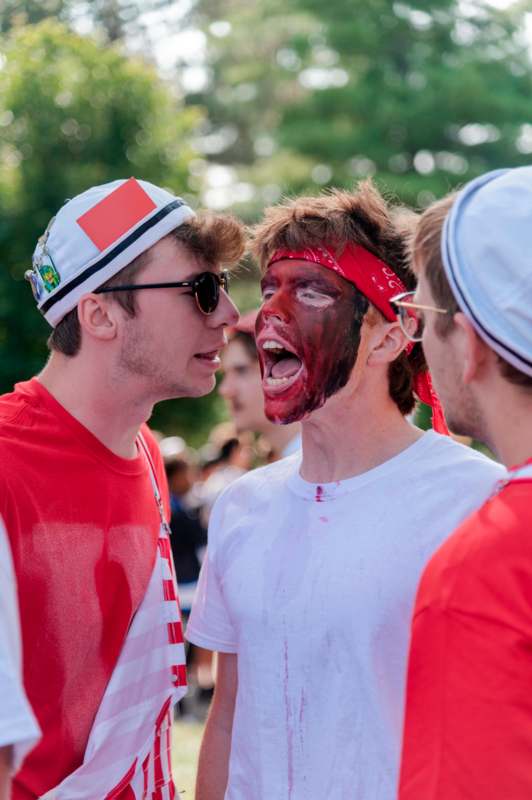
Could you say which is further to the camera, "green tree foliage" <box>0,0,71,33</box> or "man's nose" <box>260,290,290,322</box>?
"green tree foliage" <box>0,0,71,33</box>

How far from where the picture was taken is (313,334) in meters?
A: 2.73

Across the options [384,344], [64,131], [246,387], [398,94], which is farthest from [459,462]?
[398,94]

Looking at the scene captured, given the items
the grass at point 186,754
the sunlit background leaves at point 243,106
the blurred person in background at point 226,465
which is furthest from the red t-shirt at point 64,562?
the sunlit background leaves at point 243,106

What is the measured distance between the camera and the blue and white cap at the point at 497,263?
5.89 ft

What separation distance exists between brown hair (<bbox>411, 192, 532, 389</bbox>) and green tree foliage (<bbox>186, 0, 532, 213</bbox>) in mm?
22153

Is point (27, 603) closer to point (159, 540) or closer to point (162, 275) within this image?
point (159, 540)

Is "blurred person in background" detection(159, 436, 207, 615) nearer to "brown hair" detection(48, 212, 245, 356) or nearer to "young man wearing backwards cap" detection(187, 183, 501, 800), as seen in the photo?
"brown hair" detection(48, 212, 245, 356)

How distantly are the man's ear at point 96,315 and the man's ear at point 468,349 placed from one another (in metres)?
1.37

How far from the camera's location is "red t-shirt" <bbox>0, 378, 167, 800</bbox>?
2.61 m

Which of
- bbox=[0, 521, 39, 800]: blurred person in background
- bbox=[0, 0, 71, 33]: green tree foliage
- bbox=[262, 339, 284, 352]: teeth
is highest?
bbox=[0, 521, 39, 800]: blurred person in background

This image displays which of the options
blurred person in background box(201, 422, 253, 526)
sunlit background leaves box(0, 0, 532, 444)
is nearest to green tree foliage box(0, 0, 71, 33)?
sunlit background leaves box(0, 0, 532, 444)

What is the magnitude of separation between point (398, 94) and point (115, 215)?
931 inches

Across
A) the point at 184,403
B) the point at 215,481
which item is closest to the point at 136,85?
the point at 184,403

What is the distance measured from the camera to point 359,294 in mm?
2740
